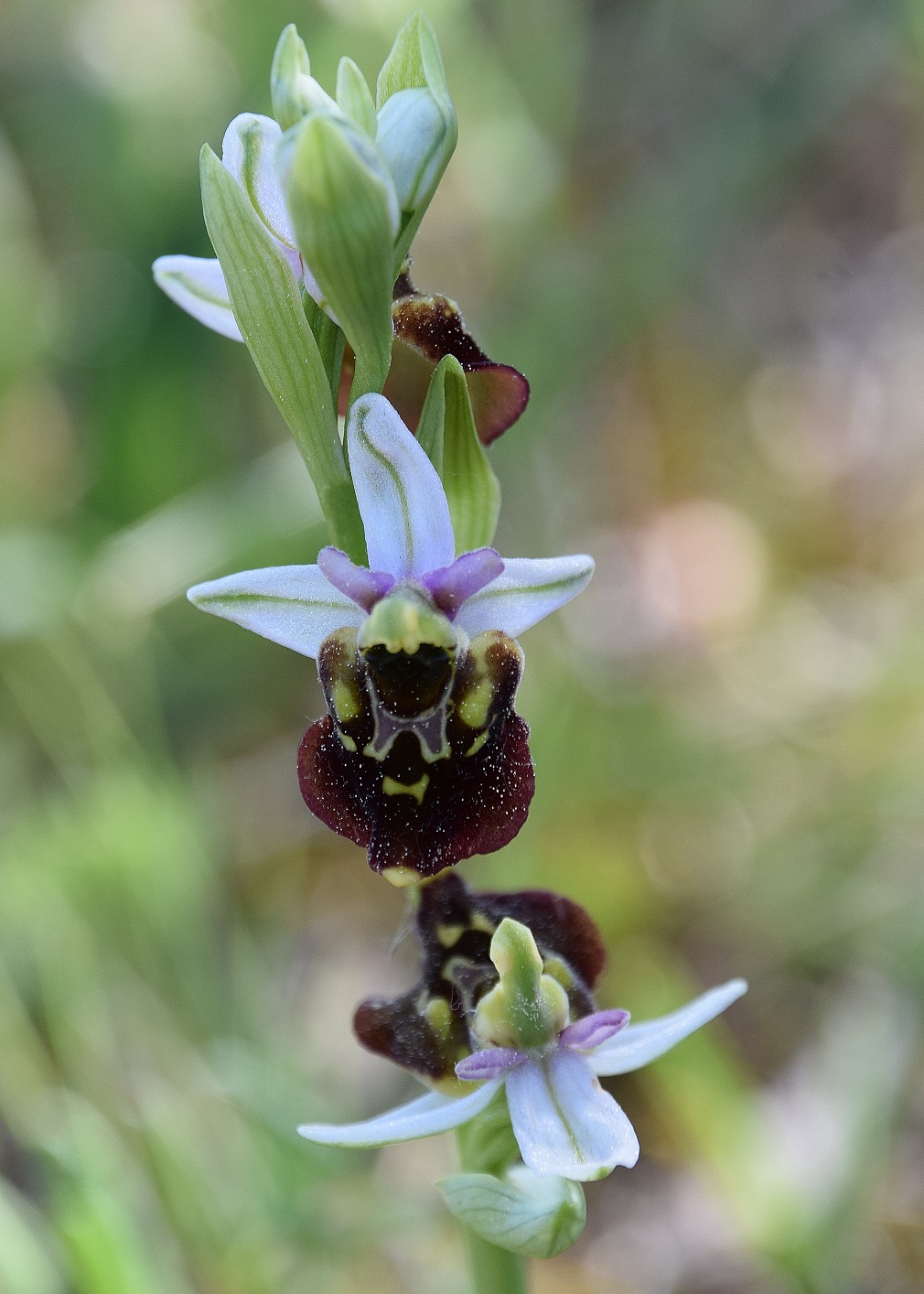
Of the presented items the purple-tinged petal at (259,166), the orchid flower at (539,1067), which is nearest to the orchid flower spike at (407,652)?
the orchid flower at (539,1067)

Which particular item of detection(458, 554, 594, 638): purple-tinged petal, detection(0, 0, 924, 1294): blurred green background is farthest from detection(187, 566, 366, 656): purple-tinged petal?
detection(0, 0, 924, 1294): blurred green background

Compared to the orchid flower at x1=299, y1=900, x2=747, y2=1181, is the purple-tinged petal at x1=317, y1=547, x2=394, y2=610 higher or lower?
higher

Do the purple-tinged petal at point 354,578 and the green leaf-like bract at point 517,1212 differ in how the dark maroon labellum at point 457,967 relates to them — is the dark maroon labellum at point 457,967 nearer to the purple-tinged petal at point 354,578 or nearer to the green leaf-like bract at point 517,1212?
the green leaf-like bract at point 517,1212

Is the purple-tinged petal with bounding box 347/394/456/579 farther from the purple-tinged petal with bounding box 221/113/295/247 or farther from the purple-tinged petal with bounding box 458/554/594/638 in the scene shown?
the purple-tinged petal with bounding box 221/113/295/247

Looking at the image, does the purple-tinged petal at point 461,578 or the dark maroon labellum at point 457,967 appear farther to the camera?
the dark maroon labellum at point 457,967

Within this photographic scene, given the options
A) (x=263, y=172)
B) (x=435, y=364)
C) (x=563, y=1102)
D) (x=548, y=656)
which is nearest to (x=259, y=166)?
(x=263, y=172)

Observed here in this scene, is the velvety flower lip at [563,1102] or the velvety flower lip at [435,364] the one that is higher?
the velvety flower lip at [435,364]

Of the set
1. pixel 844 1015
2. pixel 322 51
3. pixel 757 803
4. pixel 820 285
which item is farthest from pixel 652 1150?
pixel 820 285
